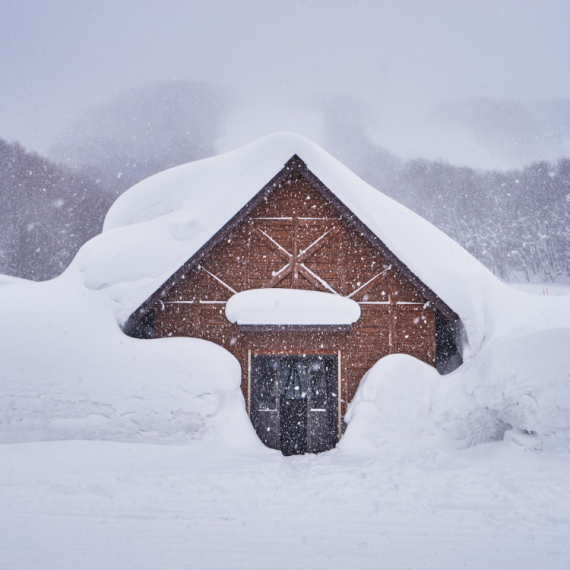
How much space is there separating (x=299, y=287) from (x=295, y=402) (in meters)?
4.21

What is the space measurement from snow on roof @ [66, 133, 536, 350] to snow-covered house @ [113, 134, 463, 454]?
50mm

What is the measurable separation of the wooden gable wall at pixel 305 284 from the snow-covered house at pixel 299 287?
21mm

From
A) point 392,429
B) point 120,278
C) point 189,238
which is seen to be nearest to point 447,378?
point 392,429

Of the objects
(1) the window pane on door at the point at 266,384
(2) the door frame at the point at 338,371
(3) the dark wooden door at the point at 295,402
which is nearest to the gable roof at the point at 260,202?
(2) the door frame at the point at 338,371

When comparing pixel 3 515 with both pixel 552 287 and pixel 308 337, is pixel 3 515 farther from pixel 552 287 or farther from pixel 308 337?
pixel 552 287

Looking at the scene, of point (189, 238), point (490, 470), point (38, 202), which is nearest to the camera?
point (490, 470)

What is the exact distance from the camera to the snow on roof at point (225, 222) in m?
8.51

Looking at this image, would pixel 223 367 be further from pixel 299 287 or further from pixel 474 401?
pixel 474 401

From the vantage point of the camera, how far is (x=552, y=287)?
32.0 meters

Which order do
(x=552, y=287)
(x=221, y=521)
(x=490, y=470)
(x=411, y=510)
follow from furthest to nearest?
(x=552, y=287), (x=490, y=470), (x=411, y=510), (x=221, y=521)

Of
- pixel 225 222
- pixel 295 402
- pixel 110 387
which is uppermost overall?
pixel 225 222

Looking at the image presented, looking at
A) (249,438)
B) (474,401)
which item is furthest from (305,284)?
(474,401)

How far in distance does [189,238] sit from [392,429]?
19.2 ft

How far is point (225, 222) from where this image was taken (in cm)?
834
